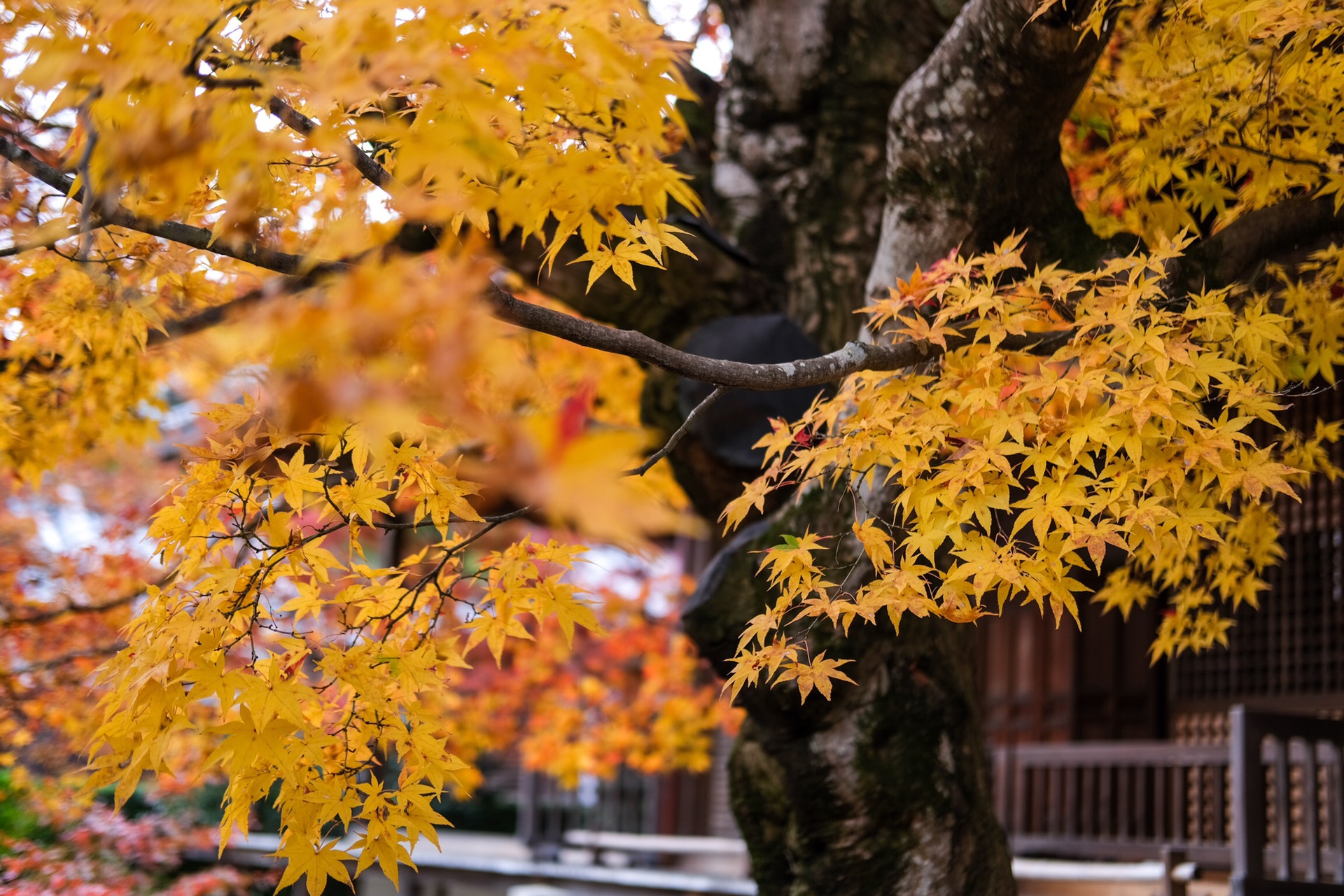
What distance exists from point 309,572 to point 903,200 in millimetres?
1995

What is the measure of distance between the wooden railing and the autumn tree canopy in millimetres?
990

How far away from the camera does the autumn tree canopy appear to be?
4.70 feet

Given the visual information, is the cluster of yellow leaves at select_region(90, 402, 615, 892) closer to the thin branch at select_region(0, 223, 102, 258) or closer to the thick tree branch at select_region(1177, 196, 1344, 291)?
the thin branch at select_region(0, 223, 102, 258)

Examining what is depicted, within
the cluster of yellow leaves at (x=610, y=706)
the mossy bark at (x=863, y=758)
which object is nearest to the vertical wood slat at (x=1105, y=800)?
the cluster of yellow leaves at (x=610, y=706)

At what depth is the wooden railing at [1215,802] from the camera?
4.41 meters

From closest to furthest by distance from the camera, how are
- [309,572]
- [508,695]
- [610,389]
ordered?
[309,572]
[610,389]
[508,695]

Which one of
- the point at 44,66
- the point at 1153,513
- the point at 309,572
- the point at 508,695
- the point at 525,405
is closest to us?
the point at 44,66

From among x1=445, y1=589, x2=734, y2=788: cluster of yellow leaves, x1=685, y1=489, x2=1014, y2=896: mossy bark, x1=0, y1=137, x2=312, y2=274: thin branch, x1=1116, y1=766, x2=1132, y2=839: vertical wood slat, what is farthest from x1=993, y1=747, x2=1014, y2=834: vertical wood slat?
x1=0, y1=137, x2=312, y2=274: thin branch

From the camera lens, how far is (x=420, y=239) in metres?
3.92

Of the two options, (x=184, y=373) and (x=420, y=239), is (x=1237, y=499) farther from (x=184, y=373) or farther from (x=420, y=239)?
(x=184, y=373)

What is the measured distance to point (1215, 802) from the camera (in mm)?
5754

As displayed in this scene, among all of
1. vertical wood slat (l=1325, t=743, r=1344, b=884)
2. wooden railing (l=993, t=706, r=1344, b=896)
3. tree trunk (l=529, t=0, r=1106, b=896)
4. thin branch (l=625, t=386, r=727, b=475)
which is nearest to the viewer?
thin branch (l=625, t=386, r=727, b=475)

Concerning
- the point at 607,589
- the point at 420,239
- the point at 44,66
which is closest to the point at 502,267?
the point at 420,239

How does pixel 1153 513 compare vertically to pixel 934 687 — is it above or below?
above
